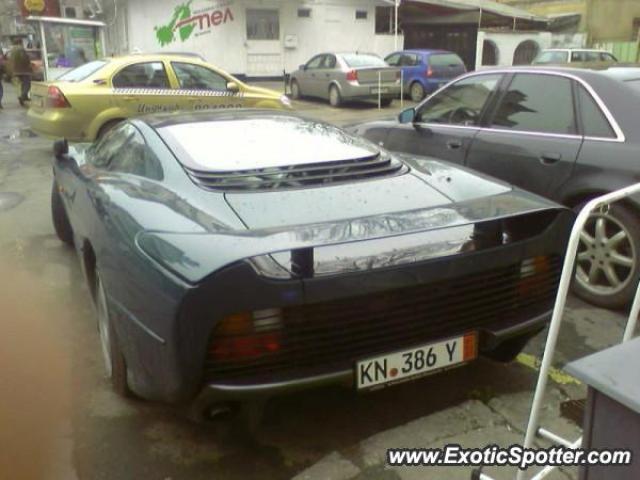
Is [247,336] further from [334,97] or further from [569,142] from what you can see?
[334,97]

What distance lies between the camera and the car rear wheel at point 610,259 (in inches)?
145

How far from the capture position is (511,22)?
26781 mm

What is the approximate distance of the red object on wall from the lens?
18.4 meters

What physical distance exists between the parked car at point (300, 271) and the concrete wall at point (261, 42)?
66.1 ft

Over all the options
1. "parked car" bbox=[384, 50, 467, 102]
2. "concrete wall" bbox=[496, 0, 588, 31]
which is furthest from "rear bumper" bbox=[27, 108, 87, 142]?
"concrete wall" bbox=[496, 0, 588, 31]

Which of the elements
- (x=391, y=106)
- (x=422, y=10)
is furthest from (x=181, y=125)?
(x=422, y=10)

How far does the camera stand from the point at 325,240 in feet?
7.32

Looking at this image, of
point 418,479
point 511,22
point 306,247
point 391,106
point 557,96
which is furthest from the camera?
point 511,22

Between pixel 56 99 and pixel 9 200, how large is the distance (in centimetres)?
250

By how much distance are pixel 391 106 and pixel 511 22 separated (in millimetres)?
13187

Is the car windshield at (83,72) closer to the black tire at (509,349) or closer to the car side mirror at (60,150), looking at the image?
the car side mirror at (60,150)

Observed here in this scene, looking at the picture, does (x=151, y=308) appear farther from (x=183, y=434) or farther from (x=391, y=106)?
(x=391, y=106)

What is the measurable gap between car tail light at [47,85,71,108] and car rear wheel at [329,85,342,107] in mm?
8583

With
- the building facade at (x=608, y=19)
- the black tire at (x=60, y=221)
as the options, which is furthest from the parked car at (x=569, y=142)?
the building facade at (x=608, y=19)
